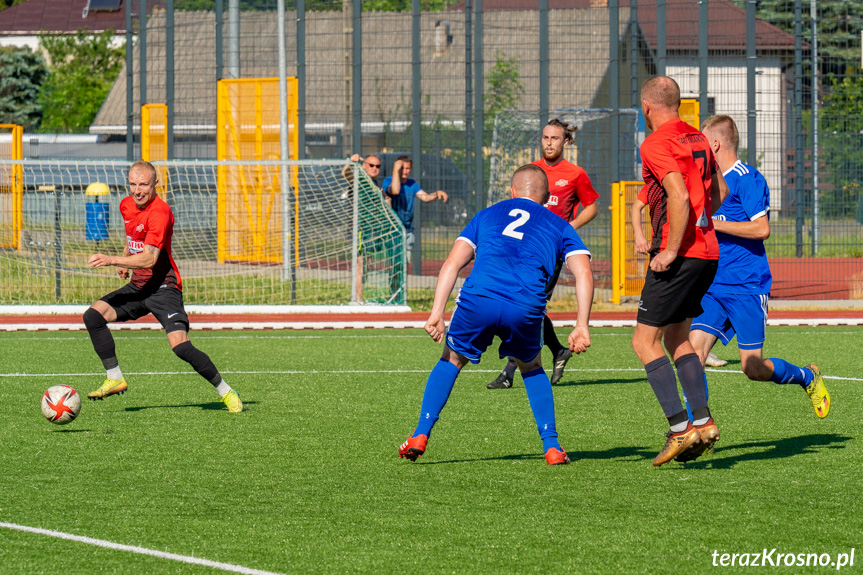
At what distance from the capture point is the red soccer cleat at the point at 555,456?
5980mm

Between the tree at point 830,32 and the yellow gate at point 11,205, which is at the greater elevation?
the tree at point 830,32

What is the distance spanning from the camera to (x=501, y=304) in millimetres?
5770

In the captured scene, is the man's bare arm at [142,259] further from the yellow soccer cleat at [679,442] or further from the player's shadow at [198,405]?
the yellow soccer cleat at [679,442]

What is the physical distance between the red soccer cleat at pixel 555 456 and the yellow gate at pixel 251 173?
10.6m

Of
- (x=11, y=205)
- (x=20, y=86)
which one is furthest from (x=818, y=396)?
(x=20, y=86)

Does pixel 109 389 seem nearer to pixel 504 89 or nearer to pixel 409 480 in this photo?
pixel 409 480

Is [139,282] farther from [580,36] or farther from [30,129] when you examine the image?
[30,129]

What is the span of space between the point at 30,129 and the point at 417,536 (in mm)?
54871

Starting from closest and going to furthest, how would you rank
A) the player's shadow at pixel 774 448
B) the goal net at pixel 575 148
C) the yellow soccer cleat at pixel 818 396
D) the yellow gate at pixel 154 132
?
the player's shadow at pixel 774 448, the yellow soccer cleat at pixel 818 396, the goal net at pixel 575 148, the yellow gate at pixel 154 132

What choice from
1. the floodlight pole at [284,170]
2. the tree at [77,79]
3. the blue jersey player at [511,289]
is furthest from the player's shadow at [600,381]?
the tree at [77,79]

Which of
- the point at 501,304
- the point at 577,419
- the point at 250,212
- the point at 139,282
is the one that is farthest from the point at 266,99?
the point at 501,304

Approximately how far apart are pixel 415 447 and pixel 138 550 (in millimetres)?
1884

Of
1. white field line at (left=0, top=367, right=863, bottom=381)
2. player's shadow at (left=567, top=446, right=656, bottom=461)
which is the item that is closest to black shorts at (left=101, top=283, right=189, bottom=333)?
white field line at (left=0, top=367, right=863, bottom=381)

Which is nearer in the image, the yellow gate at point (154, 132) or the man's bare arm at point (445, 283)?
the man's bare arm at point (445, 283)
